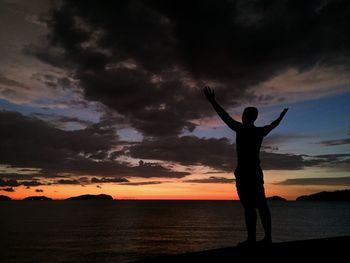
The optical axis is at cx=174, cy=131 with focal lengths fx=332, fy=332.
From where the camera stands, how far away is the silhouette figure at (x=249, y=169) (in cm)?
597

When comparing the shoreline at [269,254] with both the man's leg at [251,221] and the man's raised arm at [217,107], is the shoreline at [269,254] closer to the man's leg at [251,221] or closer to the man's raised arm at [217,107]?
the man's leg at [251,221]

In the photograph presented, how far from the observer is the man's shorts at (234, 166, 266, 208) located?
235 inches

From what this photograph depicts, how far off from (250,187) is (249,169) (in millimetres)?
322

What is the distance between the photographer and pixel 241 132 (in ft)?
20.0

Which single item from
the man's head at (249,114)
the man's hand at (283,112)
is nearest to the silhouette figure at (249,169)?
the man's head at (249,114)

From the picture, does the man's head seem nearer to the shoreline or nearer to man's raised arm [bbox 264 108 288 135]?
man's raised arm [bbox 264 108 288 135]

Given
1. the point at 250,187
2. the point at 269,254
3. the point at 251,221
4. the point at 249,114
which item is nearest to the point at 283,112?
the point at 249,114

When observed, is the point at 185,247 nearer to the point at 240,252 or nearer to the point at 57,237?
the point at 57,237

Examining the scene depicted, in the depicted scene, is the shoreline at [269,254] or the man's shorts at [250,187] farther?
the man's shorts at [250,187]

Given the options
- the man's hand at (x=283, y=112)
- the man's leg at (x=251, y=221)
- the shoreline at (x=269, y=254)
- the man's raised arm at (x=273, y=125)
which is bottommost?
the shoreline at (x=269, y=254)

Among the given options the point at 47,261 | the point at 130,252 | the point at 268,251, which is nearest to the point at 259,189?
the point at 268,251

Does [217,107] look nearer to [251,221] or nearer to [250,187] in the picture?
[250,187]

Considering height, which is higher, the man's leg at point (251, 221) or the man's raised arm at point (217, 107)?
the man's raised arm at point (217, 107)

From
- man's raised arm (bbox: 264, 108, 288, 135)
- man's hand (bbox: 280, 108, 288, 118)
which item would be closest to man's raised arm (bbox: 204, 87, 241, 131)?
man's raised arm (bbox: 264, 108, 288, 135)
